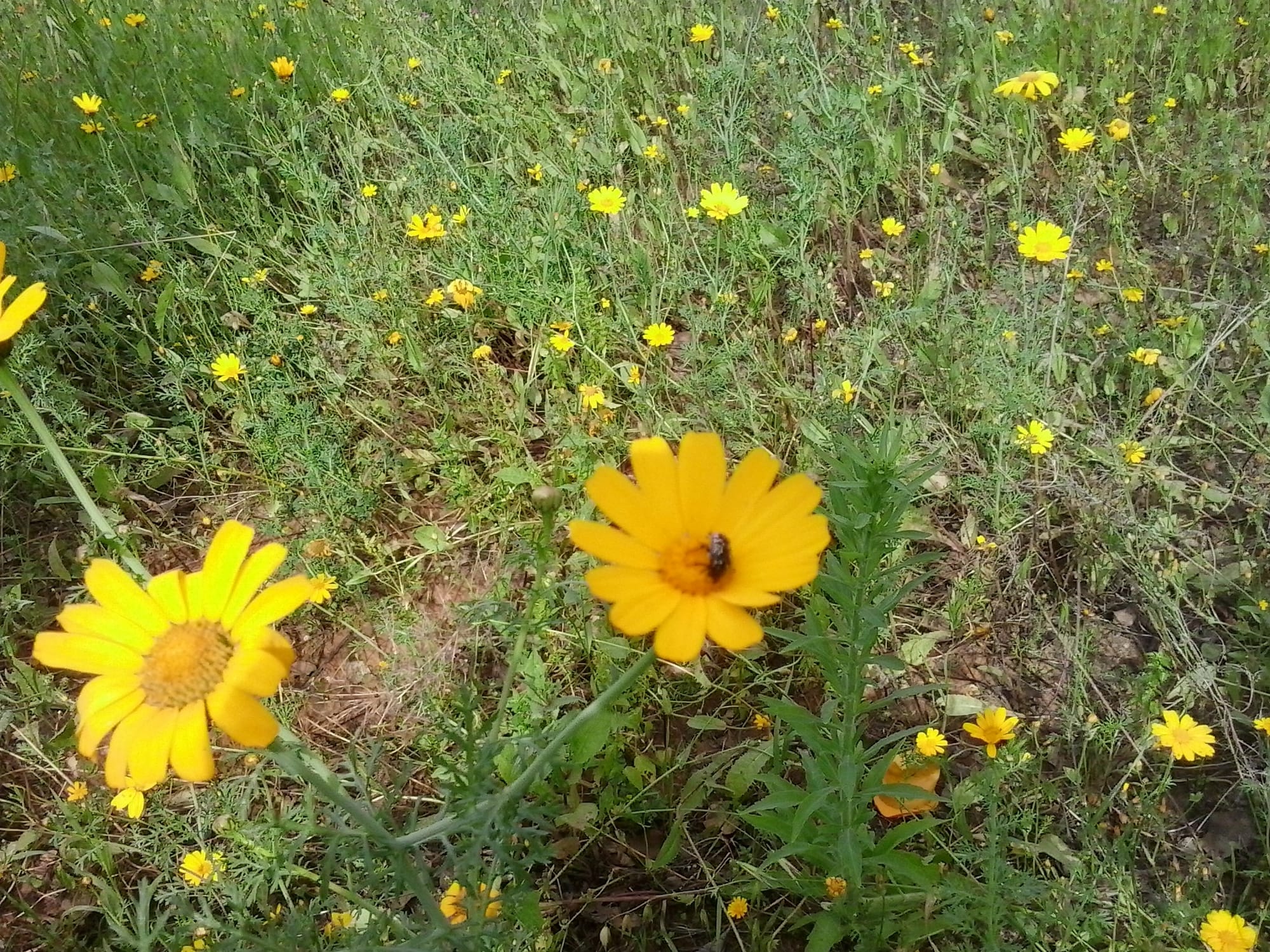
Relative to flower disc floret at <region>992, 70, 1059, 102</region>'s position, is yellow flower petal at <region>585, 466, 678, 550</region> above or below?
above

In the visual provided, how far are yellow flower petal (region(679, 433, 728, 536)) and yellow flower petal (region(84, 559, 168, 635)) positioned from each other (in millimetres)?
640

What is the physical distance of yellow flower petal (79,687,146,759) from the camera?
3.08ft

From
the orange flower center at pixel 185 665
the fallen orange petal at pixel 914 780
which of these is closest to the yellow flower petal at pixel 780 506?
the orange flower center at pixel 185 665

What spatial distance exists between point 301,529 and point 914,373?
1841mm

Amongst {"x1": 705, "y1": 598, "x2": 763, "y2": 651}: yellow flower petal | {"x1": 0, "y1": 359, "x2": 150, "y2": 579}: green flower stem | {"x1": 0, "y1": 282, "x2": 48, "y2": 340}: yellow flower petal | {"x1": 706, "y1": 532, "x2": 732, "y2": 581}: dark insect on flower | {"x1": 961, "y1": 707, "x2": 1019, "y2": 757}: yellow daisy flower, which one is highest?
{"x1": 0, "y1": 282, "x2": 48, "y2": 340}: yellow flower petal

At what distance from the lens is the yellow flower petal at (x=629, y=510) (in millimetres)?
991

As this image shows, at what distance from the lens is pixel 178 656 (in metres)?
0.94

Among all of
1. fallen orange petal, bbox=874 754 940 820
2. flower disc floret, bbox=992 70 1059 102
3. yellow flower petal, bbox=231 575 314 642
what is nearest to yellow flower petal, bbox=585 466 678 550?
yellow flower petal, bbox=231 575 314 642

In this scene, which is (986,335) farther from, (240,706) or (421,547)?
(240,706)

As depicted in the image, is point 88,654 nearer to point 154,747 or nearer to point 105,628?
point 105,628

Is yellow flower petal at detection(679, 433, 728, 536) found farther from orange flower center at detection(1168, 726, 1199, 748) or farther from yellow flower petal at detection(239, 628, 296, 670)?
orange flower center at detection(1168, 726, 1199, 748)

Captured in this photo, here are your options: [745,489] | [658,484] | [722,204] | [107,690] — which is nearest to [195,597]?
[107,690]

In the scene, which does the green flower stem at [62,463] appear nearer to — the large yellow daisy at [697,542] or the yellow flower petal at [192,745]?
the yellow flower petal at [192,745]

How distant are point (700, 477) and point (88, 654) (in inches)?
29.2
